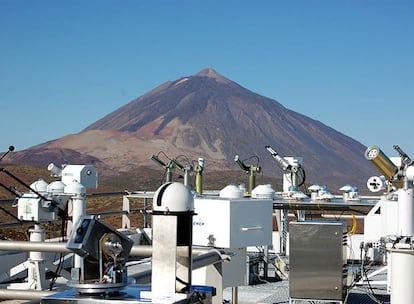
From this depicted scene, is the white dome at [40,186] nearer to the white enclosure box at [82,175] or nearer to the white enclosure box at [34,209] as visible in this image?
the white enclosure box at [82,175]

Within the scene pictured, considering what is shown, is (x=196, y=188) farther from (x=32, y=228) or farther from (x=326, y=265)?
(x=326, y=265)

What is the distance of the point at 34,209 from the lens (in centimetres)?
729

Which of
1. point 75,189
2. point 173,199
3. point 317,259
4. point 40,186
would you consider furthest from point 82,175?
point 173,199

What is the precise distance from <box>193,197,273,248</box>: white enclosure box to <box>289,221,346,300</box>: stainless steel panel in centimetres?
35

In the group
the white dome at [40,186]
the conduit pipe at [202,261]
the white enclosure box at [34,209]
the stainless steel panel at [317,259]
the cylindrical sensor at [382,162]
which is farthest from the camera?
the white dome at [40,186]

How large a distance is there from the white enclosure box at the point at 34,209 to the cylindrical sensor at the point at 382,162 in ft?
10.6

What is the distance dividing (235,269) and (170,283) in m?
2.81

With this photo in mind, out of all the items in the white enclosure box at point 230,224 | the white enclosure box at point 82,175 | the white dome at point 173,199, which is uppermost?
the white enclosure box at point 82,175

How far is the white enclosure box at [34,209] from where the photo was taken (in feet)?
23.9

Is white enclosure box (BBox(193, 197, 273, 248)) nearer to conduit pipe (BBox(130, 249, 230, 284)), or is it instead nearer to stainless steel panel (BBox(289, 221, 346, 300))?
stainless steel panel (BBox(289, 221, 346, 300))

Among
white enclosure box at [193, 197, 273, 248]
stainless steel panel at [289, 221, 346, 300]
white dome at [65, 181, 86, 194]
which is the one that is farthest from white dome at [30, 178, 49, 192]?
stainless steel panel at [289, 221, 346, 300]

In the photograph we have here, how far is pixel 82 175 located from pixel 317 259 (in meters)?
4.19

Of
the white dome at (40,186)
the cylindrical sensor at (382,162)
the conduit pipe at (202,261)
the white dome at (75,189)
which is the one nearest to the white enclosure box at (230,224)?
the cylindrical sensor at (382,162)

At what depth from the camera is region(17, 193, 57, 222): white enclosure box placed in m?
7.29
